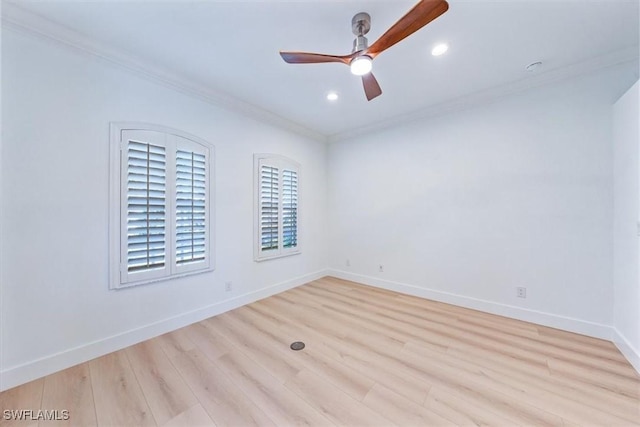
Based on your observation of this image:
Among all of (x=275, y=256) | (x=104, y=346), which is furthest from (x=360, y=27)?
(x=104, y=346)

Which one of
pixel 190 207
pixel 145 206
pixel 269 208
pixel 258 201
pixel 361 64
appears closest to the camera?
pixel 361 64

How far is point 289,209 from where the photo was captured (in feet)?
13.1

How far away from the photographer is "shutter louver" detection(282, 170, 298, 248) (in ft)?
12.8

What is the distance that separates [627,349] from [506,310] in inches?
35.5

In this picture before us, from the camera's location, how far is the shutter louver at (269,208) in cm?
356

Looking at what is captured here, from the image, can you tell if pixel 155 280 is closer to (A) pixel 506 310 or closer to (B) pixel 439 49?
(B) pixel 439 49

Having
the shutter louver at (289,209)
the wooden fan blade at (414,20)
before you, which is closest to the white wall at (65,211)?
the shutter louver at (289,209)

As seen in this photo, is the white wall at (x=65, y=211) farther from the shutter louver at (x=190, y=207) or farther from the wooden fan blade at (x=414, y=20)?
the wooden fan blade at (x=414, y=20)

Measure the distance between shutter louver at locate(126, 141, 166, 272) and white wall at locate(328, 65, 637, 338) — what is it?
3002 mm

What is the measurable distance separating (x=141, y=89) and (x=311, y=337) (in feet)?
10.1

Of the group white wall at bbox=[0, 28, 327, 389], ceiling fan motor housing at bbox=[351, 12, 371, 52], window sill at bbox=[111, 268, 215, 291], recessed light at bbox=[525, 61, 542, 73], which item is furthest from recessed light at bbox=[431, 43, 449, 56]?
window sill at bbox=[111, 268, 215, 291]

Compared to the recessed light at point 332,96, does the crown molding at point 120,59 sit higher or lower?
lower

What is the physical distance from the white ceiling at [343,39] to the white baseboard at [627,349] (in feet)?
8.54

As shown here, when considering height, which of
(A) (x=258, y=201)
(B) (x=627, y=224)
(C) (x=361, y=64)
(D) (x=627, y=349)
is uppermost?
(C) (x=361, y=64)
